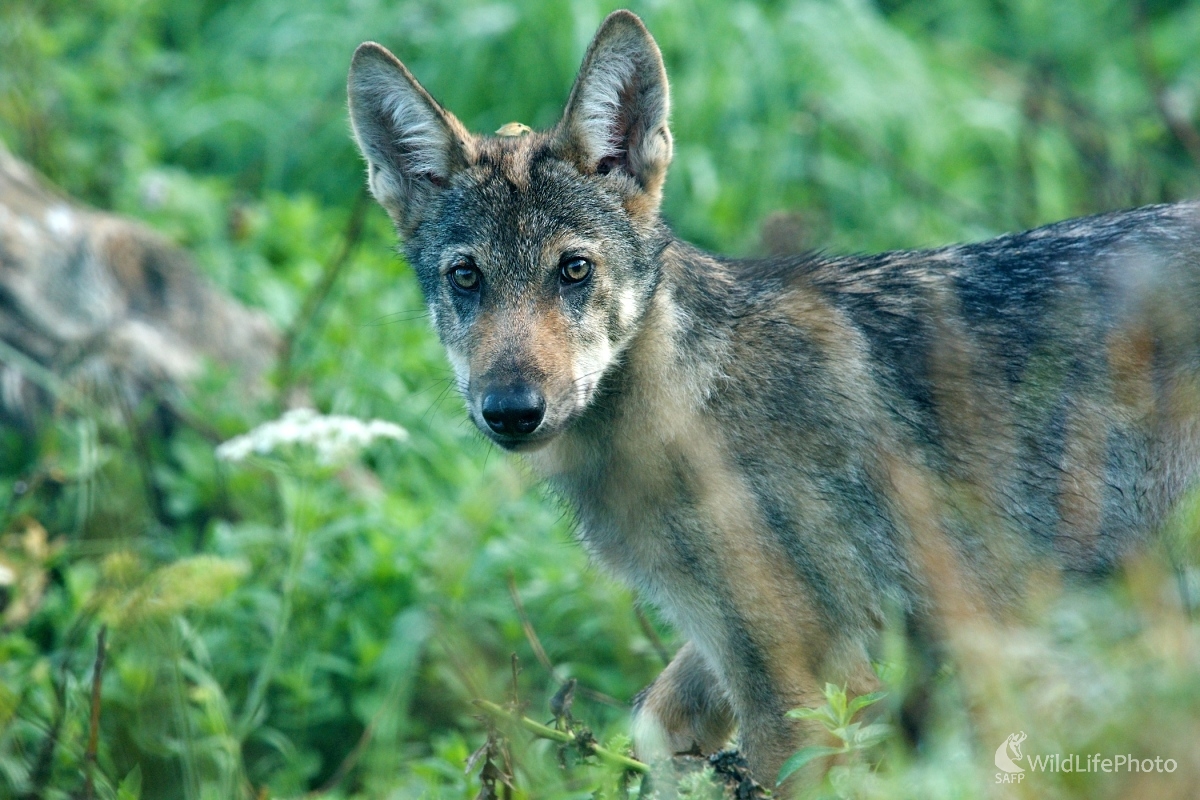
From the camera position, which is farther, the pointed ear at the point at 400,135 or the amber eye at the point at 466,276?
the pointed ear at the point at 400,135

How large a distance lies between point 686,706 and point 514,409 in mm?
1430

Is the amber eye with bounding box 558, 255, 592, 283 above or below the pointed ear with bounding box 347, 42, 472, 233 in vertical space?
below

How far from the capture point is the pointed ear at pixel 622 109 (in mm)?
4188

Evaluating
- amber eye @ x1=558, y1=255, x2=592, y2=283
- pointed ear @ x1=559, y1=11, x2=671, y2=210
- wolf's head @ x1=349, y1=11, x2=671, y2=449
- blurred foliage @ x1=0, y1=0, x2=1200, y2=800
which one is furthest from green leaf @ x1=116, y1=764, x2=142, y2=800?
pointed ear @ x1=559, y1=11, x2=671, y2=210

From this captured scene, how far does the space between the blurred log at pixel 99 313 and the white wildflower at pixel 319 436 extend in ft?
4.96

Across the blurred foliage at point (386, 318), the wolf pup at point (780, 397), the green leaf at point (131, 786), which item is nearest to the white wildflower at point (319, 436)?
the blurred foliage at point (386, 318)

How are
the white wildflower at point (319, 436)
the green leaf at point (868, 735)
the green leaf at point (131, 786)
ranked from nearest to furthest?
the green leaf at point (868, 735) → the green leaf at point (131, 786) → the white wildflower at point (319, 436)

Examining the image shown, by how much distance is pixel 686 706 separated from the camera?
4422mm

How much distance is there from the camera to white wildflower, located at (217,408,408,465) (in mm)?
4852

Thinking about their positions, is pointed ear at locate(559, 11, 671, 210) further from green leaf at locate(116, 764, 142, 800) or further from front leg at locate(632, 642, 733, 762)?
green leaf at locate(116, 764, 142, 800)

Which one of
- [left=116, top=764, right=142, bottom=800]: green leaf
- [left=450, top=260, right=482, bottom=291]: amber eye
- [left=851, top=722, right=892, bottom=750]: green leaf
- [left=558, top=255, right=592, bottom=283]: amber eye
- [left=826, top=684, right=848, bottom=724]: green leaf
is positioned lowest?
[left=116, top=764, right=142, bottom=800]: green leaf

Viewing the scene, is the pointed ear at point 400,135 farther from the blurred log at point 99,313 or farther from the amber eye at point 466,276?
the blurred log at point 99,313

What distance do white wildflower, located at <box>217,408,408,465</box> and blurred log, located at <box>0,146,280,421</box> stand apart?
151 centimetres

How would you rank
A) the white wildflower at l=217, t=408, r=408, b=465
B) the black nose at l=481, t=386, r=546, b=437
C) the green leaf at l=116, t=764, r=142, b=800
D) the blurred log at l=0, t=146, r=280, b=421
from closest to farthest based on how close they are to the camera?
the green leaf at l=116, t=764, r=142, b=800 → the black nose at l=481, t=386, r=546, b=437 → the white wildflower at l=217, t=408, r=408, b=465 → the blurred log at l=0, t=146, r=280, b=421
